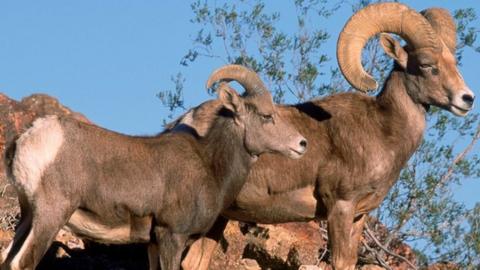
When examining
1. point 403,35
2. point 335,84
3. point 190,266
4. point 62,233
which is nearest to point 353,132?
point 403,35

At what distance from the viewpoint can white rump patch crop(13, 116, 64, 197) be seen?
13.2 metres

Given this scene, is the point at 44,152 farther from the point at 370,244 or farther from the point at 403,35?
the point at 370,244

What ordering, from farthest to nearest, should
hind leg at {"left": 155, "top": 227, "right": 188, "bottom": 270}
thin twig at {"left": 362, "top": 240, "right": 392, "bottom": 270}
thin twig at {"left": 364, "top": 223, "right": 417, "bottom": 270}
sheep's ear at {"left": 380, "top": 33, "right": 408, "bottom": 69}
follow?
1. thin twig at {"left": 364, "top": 223, "right": 417, "bottom": 270}
2. thin twig at {"left": 362, "top": 240, "right": 392, "bottom": 270}
3. sheep's ear at {"left": 380, "top": 33, "right": 408, "bottom": 69}
4. hind leg at {"left": 155, "top": 227, "right": 188, "bottom": 270}

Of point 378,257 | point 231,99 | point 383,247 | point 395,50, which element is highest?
point 395,50

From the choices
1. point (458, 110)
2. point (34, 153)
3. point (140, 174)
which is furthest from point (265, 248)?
point (34, 153)

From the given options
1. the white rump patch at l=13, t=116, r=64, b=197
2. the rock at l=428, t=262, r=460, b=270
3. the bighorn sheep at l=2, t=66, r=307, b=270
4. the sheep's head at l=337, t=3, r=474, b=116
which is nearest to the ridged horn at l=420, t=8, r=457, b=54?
the sheep's head at l=337, t=3, r=474, b=116

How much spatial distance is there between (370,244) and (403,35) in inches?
163

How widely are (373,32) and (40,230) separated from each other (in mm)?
5144

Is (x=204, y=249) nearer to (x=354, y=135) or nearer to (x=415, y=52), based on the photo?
(x=354, y=135)

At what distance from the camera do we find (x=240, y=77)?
1486 centimetres

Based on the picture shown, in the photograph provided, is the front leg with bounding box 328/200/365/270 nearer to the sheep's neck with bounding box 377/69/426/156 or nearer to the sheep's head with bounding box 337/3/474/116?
the sheep's neck with bounding box 377/69/426/156

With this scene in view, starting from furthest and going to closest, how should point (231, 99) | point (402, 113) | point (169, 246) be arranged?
point (402, 113)
point (231, 99)
point (169, 246)

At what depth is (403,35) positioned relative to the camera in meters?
16.1

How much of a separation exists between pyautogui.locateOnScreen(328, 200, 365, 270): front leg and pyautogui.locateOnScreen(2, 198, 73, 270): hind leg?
3361 millimetres
